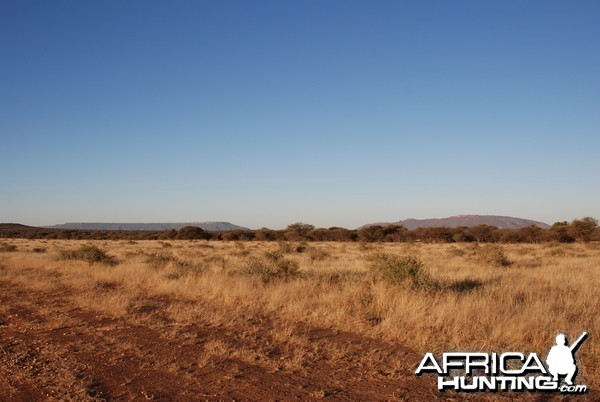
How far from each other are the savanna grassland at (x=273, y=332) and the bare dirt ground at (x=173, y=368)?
3 cm

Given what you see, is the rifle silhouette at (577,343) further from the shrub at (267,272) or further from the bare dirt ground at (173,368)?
the shrub at (267,272)

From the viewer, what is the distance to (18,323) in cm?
939

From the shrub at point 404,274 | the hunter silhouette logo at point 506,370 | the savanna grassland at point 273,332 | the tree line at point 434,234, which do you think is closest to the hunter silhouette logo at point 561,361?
the hunter silhouette logo at point 506,370

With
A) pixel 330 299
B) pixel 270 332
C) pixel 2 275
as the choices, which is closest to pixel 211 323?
pixel 270 332

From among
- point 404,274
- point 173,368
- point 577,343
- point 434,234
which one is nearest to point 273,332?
point 173,368

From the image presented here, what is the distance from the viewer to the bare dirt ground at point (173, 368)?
547cm

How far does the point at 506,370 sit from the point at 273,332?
391cm

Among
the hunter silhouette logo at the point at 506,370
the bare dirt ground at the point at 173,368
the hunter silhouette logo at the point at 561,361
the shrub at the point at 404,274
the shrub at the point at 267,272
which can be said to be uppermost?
the shrub at the point at 404,274

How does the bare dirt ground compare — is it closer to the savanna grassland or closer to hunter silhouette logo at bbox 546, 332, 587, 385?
the savanna grassland

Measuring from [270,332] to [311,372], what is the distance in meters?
2.23

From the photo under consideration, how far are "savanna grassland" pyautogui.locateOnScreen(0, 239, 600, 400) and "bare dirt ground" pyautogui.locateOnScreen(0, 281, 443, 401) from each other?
3 centimetres

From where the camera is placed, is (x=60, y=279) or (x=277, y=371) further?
(x=60, y=279)

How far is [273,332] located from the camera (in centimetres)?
827

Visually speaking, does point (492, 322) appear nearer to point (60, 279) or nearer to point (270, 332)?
point (270, 332)
